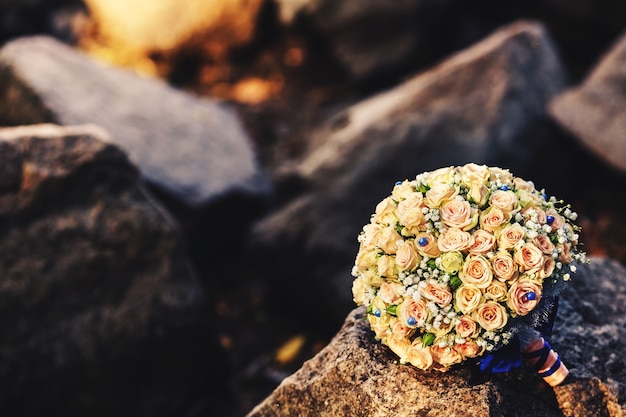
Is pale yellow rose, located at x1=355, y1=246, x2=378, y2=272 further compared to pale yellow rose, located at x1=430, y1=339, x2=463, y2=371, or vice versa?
pale yellow rose, located at x1=355, y1=246, x2=378, y2=272

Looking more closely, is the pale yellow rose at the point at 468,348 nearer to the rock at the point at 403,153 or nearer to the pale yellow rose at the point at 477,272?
the pale yellow rose at the point at 477,272

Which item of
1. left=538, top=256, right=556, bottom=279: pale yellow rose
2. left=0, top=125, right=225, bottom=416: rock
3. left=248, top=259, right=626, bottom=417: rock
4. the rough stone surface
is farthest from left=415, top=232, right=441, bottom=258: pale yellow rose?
the rough stone surface

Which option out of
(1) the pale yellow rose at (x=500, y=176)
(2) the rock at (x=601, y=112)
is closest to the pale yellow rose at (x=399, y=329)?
(1) the pale yellow rose at (x=500, y=176)

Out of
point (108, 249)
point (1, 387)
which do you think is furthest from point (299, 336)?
point (1, 387)

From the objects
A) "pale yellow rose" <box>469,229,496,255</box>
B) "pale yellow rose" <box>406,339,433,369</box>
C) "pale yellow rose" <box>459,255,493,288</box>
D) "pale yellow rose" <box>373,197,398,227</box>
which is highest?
"pale yellow rose" <box>373,197,398,227</box>

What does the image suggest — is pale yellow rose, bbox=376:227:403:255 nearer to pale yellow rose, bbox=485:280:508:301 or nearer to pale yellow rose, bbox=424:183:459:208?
pale yellow rose, bbox=424:183:459:208

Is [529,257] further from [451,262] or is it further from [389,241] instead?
[389,241]

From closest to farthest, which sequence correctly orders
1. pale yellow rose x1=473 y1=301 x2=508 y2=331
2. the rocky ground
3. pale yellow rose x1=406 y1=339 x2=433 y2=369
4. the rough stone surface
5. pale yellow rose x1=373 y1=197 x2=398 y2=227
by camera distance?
pale yellow rose x1=473 y1=301 x2=508 y2=331 → pale yellow rose x1=406 y1=339 x2=433 y2=369 → pale yellow rose x1=373 y1=197 x2=398 y2=227 → the rocky ground → the rough stone surface
